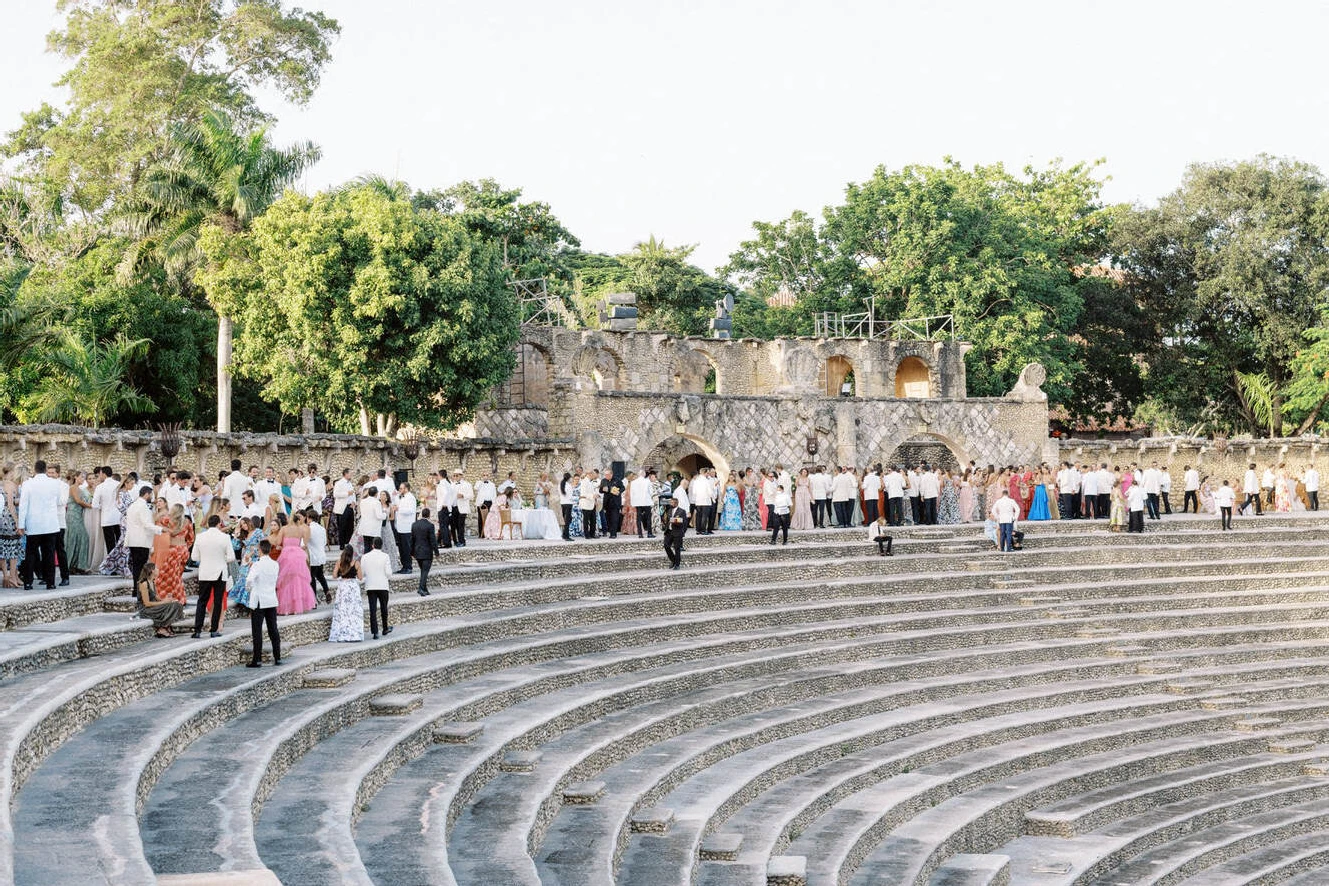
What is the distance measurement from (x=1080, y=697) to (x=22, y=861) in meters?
14.2

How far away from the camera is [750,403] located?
32.4 m

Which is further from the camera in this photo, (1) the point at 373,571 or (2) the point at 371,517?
(2) the point at 371,517

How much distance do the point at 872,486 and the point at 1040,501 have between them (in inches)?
151

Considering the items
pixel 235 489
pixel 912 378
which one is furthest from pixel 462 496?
pixel 912 378

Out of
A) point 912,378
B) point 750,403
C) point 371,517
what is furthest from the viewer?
point 912,378

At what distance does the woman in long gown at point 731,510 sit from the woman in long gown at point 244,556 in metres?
11.1

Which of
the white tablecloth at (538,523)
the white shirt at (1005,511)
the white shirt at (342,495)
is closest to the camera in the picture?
the white shirt at (342,495)

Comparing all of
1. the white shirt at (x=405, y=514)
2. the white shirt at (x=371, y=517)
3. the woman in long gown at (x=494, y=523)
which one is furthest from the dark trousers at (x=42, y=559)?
the woman in long gown at (x=494, y=523)

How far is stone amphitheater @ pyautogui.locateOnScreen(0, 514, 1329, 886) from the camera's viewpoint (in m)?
8.34

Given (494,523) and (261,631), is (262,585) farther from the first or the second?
(494,523)

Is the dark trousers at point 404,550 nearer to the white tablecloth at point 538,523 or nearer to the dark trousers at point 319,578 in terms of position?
the dark trousers at point 319,578

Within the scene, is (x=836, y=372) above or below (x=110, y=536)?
above

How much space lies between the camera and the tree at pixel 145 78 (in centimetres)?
3195

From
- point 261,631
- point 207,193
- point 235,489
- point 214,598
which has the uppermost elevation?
point 207,193
